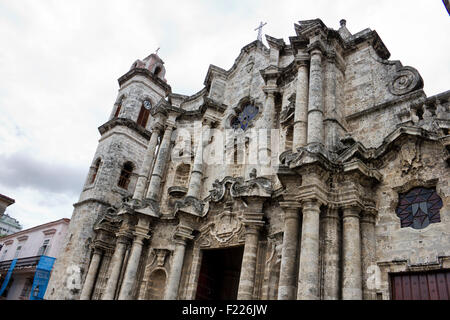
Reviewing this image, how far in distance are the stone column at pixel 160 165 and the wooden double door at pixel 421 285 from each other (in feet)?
32.6

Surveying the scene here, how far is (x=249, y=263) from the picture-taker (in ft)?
33.7

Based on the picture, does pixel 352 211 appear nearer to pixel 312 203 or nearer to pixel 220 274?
pixel 312 203

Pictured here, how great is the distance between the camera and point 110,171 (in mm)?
18422

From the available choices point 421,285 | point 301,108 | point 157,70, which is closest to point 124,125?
point 157,70

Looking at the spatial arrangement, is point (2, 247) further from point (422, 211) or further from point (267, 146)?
point (422, 211)

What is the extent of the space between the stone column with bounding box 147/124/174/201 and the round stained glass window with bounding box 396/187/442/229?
9.68 meters

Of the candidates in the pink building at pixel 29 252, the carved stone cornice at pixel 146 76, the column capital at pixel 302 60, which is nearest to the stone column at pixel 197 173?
the column capital at pixel 302 60

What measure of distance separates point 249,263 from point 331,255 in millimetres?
2834

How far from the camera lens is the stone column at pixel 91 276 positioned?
14.8 meters

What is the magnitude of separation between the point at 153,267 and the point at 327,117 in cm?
830

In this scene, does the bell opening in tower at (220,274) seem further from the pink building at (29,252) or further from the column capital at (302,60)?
the pink building at (29,252)

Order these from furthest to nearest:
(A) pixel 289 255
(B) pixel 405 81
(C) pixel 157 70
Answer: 1. (C) pixel 157 70
2. (B) pixel 405 81
3. (A) pixel 289 255

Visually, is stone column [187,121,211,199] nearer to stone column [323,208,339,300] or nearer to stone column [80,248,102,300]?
stone column [80,248,102,300]

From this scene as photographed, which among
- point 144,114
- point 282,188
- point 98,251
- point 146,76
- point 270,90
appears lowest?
point 98,251
